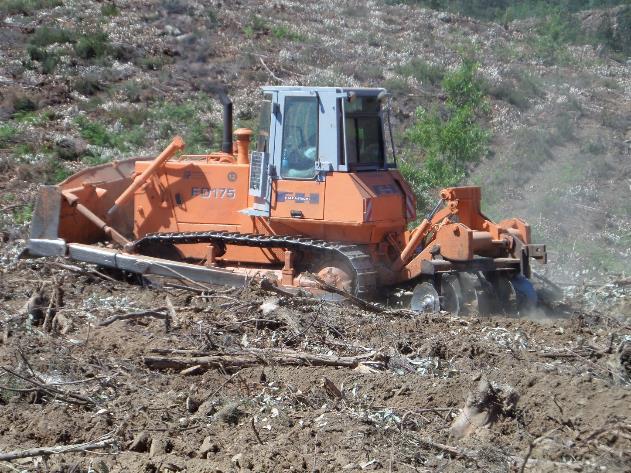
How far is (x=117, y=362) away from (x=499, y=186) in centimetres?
1502

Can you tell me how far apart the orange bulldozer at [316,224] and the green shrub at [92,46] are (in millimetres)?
14339

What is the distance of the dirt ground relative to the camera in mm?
6012

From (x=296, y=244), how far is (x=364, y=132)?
1554 millimetres

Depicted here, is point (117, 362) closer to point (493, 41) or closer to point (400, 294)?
point (400, 294)

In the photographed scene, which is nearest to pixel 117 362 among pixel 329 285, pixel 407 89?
pixel 329 285

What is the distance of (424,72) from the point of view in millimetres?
30453

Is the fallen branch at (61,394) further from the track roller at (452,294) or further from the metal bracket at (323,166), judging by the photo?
the track roller at (452,294)

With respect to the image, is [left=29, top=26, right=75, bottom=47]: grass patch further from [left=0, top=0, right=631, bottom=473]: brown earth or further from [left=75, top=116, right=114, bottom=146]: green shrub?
[left=75, top=116, right=114, bottom=146]: green shrub

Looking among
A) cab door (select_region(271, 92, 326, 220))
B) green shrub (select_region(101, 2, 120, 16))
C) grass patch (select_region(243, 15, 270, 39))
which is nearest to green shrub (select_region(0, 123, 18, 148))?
green shrub (select_region(101, 2, 120, 16))

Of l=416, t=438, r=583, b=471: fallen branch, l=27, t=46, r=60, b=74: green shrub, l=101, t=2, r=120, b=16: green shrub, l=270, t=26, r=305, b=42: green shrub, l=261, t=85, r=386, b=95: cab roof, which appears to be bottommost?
l=416, t=438, r=583, b=471: fallen branch

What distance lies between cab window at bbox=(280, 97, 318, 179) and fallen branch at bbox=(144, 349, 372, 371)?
3.64m

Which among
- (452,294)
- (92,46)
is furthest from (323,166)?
(92,46)

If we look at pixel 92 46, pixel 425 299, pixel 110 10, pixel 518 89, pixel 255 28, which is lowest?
pixel 425 299

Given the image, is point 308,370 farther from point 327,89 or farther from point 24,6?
point 24,6
